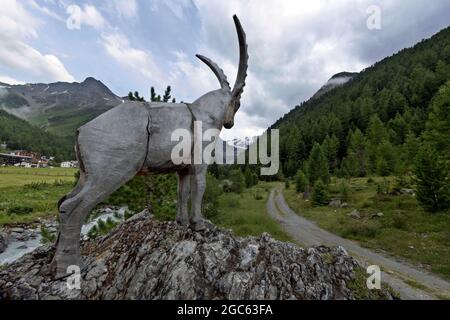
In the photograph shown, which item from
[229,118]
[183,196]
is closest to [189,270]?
[183,196]

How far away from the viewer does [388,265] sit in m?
12.6

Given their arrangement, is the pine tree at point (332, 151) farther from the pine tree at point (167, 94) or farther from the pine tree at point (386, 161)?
the pine tree at point (167, 94)

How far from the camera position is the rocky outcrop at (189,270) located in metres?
4.15

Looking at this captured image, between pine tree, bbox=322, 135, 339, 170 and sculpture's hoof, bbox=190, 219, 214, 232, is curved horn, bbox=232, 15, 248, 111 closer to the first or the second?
sculpture's hoof, bbox=190, 219, 214, 232

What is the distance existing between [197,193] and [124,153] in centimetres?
172

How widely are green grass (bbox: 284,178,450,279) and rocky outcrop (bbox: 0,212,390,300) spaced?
1010 centimetres

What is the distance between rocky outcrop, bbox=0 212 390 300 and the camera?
13.6 ft

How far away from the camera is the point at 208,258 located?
4.70 meters

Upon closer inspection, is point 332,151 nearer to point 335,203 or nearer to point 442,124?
point 335,203

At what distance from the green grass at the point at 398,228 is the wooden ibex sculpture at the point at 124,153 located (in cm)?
1260

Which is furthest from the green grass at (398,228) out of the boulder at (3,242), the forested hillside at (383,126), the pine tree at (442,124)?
the boulder at (3,242)

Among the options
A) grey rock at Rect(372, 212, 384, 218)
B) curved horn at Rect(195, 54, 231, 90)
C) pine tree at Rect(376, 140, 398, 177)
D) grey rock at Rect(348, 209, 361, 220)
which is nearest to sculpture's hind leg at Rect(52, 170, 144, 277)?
curved horn at Rect(195, 54, 231, 90)
